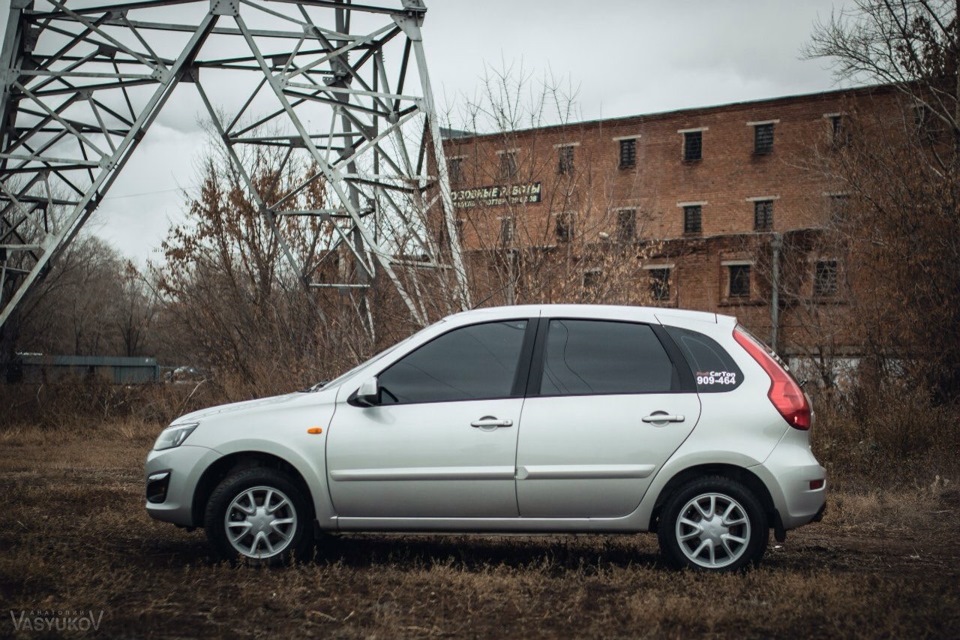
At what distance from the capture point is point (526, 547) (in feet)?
26.1

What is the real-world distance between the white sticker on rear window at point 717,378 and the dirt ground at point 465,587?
1176 millimetres

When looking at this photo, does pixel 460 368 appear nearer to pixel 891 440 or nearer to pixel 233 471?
pixel 233 471

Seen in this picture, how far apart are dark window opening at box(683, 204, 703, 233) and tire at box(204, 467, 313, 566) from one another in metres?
43.6

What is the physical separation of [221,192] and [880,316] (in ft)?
44.7

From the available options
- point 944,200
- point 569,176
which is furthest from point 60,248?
point 944,200

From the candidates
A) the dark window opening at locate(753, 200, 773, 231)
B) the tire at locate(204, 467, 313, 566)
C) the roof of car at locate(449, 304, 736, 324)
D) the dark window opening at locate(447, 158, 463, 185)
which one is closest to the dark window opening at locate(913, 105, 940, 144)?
the dark window opening at locate(447, 158, 463, 185)

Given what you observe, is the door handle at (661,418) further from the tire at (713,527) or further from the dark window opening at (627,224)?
the dark window opening at (627,224)

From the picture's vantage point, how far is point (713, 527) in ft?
21.5

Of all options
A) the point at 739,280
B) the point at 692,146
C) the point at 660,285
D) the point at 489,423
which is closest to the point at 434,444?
the point at 489,423

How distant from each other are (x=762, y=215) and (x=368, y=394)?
43008 mm

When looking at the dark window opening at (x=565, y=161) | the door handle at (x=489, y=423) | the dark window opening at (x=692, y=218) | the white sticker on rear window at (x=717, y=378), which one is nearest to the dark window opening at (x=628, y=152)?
the dark window opening at (x=692, y=218)

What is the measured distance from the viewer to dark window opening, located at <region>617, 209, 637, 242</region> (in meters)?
14.9

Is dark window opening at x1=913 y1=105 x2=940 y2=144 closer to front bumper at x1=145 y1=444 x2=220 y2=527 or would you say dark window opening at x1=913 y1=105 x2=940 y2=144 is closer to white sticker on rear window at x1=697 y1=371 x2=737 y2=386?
white sticker on rear window at x1=697 y1=371 x2=737 y2=386

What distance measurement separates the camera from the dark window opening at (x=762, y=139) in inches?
1849
